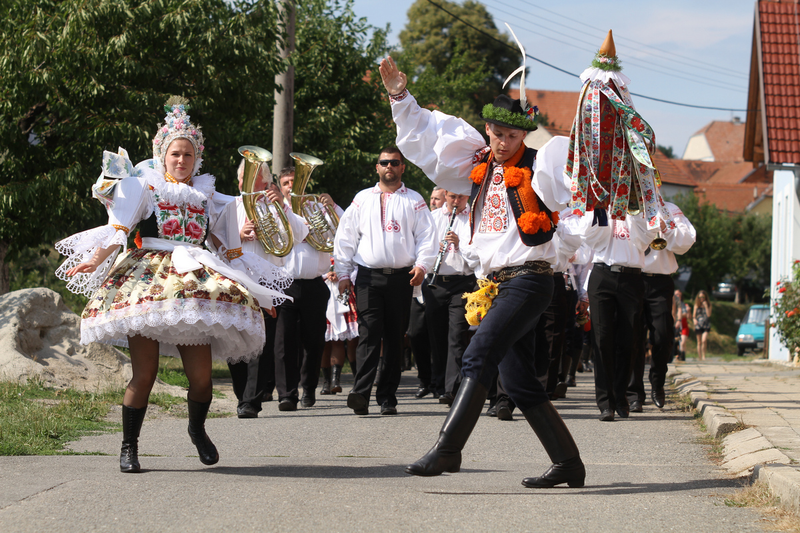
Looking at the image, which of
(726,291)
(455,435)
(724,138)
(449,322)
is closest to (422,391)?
(449,322)

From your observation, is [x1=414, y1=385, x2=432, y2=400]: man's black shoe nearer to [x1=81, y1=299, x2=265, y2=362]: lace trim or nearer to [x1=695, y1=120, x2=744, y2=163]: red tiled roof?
[x1=81, y1=299, x2=265, y2=362]: lace trim

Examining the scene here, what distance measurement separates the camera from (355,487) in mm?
4785

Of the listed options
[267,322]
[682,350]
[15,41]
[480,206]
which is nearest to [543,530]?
[480,206]

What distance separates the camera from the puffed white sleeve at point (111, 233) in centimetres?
534

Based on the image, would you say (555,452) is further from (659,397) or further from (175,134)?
(659,397)

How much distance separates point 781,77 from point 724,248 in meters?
31.7

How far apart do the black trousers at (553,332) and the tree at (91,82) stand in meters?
5.01

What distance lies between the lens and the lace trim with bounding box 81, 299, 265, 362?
5098 mm

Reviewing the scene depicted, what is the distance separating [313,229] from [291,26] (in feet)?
17.4

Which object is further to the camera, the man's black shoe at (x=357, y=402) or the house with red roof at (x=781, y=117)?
the house with red roof at (x=781, y=117)

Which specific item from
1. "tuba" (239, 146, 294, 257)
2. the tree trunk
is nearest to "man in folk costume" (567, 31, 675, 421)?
"tuba" (239, 146, 294, 257)

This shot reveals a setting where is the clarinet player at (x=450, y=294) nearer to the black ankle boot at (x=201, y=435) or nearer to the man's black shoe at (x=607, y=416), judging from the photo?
the man's black shoe at (x=607, y=416)

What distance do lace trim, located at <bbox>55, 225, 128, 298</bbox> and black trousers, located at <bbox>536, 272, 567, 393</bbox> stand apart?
4386 millimetres

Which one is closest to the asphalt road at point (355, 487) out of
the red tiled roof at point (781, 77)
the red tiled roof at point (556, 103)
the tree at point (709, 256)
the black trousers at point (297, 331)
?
the black trousers at point (297, 331)
